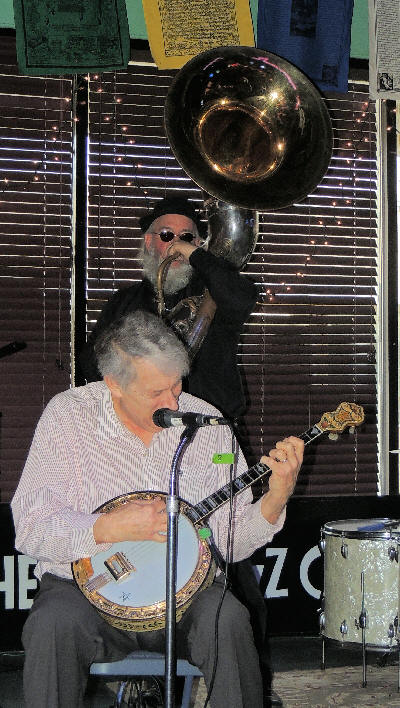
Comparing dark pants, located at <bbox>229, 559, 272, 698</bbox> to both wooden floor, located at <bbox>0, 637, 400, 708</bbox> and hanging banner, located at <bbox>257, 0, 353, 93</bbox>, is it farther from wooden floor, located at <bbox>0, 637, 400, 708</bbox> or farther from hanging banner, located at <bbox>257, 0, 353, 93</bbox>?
hanging banner, located at <bbox>257, 0, 353, 93</bbox>

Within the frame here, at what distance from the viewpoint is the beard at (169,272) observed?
2.83 m

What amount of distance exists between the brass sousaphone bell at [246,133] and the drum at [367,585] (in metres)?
1.16

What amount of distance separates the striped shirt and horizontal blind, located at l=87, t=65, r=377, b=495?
163 cm

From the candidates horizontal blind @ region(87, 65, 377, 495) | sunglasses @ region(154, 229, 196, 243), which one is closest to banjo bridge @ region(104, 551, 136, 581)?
sunglasses @ region(154, 229, 196, 243)

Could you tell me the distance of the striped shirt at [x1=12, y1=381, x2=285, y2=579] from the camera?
2.04m

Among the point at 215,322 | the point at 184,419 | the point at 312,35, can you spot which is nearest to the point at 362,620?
the point at 215,322

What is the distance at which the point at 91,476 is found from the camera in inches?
86.7

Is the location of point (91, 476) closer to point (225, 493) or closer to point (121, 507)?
point (121, 507)

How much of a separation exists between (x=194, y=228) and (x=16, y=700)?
5.80 ft

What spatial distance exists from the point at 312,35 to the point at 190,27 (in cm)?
60

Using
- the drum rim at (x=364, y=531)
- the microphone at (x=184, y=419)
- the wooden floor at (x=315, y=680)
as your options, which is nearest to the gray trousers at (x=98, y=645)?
the microphone at (x=184, y=419)

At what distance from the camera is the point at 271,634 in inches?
131

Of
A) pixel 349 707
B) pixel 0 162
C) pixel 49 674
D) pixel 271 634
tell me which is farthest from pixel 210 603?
pixel 0 162

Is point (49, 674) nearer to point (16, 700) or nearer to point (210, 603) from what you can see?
point (210, 603)
